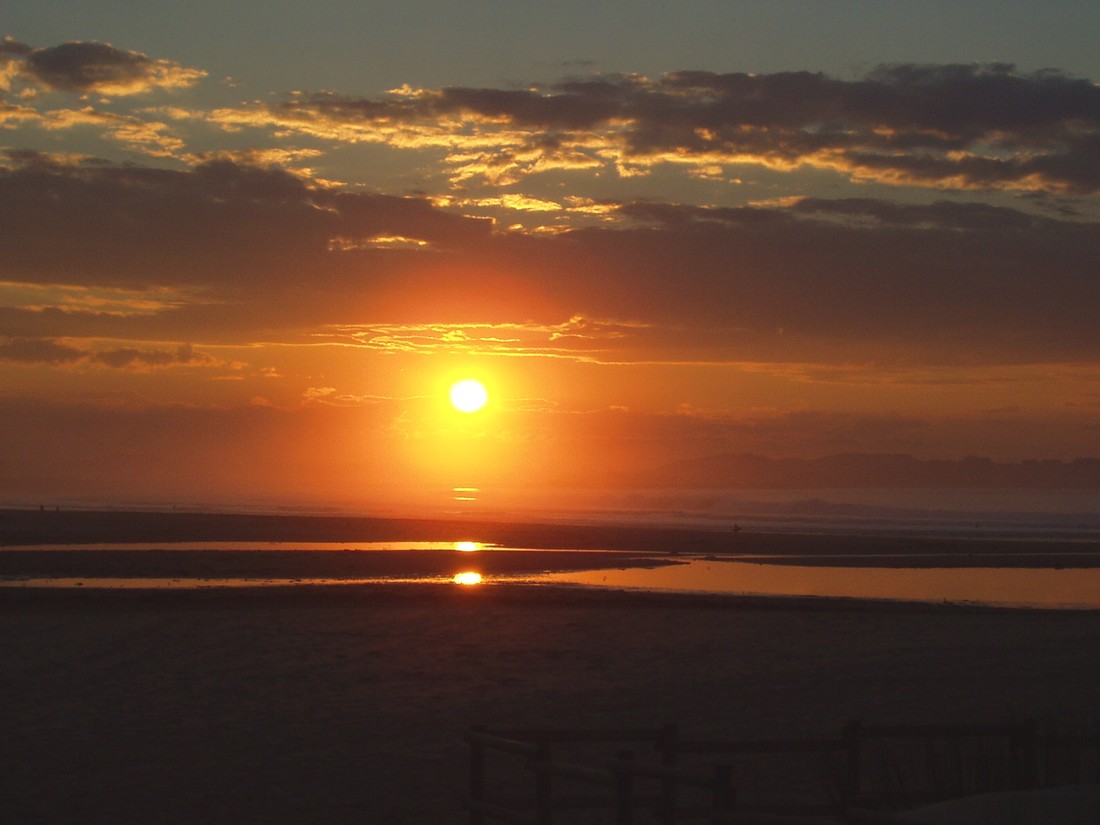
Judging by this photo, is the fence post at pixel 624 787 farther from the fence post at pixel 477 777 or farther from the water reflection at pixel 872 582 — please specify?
the water reflection at pixel 872 582

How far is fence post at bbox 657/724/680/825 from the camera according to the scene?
8922 mm

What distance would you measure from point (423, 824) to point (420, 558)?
35492mm

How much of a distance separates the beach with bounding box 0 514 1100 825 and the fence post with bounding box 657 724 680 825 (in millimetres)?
3305

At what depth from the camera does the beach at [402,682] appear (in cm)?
1354

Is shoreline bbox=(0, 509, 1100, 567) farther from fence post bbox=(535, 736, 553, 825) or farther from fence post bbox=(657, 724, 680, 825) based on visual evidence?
fence post bbox=(535, 736, 553, 825)

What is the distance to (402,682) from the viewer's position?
19.5 meters

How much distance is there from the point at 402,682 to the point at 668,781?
11567mm

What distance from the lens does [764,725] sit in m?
16.8

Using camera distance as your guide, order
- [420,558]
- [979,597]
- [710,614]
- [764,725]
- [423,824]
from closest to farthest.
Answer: [423,824], [764,725], [710,614], [979,597], [420,558]

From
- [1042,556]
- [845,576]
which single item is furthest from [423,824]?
[1042,556]

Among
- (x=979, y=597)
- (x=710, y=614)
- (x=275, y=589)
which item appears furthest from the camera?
(x=979, y=597)

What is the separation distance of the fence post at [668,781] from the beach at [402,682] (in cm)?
331

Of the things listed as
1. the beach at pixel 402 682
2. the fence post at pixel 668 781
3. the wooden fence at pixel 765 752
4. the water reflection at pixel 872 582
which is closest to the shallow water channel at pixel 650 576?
the water reflection at pixel 872 582

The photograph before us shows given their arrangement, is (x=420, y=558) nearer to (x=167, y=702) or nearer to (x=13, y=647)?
A: (x=13, y=647)
